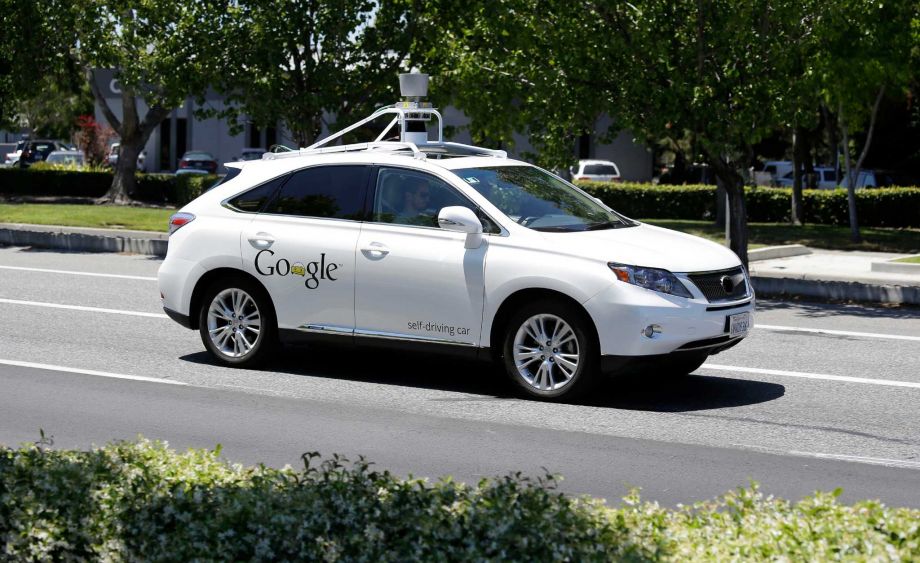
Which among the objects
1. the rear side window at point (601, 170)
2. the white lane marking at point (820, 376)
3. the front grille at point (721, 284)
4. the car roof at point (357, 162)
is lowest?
the white lane marking at point (820, 376)

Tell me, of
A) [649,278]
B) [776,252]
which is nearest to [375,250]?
[649,278]

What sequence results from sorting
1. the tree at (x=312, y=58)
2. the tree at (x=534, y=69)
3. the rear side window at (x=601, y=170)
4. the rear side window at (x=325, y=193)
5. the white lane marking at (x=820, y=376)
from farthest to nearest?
the rear side window at (x=601, y=170) → the tree at (x=312, y=58) → the tree at (x=534, y=69) → the white lane marking at (x=820, y=376) → the rear side window at (x=325, y=193)

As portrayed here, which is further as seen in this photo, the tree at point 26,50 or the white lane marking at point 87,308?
the tree at point 26,50

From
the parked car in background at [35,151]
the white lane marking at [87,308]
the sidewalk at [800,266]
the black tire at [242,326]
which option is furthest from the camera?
the parked car in background at [35,151]

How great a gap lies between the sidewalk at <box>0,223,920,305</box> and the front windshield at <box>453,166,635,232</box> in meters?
6.85

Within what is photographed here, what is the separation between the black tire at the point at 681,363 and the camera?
8828 mm

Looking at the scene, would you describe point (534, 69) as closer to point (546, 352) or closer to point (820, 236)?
point (546, 352)

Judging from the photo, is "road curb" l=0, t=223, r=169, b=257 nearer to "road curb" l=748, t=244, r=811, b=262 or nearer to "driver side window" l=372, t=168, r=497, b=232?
"road curb" l=748, t=244, r=811, b=262

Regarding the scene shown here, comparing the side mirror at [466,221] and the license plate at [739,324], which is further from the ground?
the side mirror at [466,221]

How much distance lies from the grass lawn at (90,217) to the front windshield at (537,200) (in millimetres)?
16611

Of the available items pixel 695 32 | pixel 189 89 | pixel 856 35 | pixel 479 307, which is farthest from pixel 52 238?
pixel 479 307

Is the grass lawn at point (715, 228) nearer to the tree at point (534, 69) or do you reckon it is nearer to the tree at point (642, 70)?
the tree at point (534, 69)

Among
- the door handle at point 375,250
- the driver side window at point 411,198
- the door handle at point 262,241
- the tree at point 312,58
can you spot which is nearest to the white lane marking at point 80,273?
the tree at point 312,58

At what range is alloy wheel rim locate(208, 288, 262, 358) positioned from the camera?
33.7ft
